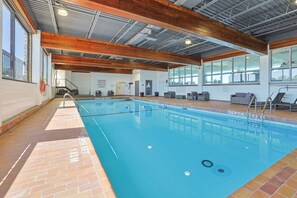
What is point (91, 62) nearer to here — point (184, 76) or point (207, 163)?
point (184, 76)

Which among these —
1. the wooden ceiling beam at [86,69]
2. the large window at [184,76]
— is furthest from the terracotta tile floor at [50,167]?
the wooden ceiling beam at [86,69]

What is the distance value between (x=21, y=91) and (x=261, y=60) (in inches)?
382

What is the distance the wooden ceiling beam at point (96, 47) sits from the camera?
591cm

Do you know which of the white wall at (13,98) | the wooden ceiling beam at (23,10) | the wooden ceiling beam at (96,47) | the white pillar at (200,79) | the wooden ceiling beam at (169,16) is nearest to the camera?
the white wall at (13,98)

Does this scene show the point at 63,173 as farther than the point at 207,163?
No

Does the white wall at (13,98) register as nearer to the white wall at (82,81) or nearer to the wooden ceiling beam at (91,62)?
the wooden ceiling beam at (91,62)

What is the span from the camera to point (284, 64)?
273 inches

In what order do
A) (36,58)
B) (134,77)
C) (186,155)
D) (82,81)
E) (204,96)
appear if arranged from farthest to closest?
(134,77)
(82,81)
(204,96)
(36,58)
(186,155)

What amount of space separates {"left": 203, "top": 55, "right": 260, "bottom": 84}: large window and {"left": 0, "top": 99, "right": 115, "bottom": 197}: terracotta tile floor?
9.06 metres

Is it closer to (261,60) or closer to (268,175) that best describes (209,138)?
(268,175)

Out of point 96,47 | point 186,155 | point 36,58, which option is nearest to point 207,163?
point 186,155

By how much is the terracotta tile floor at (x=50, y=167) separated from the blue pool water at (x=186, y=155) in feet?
1.79

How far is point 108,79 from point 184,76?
27.2ft

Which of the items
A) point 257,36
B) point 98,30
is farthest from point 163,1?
point 257,36
